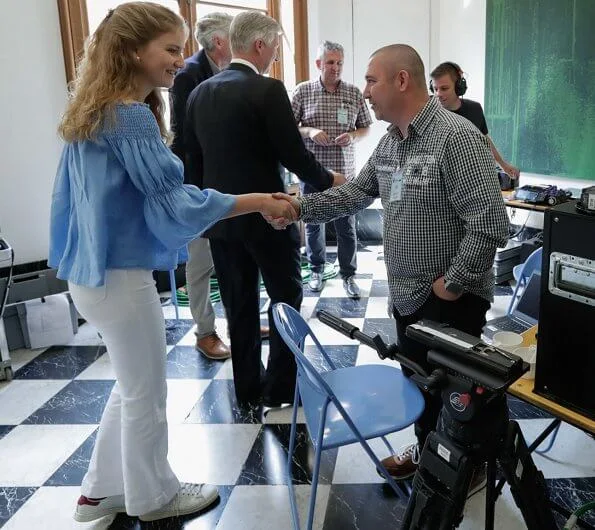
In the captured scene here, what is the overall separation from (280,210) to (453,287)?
635 millimetres

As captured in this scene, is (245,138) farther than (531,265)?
No

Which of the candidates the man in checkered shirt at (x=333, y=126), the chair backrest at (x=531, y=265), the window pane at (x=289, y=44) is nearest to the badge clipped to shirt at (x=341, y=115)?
the man in checkered shirt at (x=333, y=126)

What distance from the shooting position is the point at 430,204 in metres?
1.67

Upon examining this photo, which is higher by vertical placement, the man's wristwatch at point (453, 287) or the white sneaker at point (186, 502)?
the man's wristwatch at point (453, 287)

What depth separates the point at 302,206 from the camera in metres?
2.07

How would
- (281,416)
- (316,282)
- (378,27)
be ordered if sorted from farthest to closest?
(378,27) < (316,282) < (281,416)

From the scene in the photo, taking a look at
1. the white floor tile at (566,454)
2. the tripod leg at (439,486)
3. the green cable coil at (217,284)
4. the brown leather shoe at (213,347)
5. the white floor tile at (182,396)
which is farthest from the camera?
the green cable coil at (217,284)

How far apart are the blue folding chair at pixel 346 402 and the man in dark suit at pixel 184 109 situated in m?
1.17

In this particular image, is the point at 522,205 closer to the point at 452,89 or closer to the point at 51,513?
the point at 452,89

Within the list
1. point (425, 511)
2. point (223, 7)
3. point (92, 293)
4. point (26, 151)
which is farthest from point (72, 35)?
point (425, 511)

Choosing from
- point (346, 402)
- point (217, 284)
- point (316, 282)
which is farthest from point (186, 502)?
Result: point (316, 282)

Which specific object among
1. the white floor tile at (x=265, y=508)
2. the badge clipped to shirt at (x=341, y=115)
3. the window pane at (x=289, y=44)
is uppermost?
the window pane at (x=289, y=44)

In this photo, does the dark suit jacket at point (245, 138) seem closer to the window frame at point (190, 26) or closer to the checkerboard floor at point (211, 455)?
the checkerboard floor at point (211, 455)

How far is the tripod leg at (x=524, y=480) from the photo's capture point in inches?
44.1
